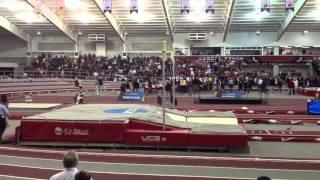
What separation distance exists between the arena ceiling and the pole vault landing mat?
94.9ft

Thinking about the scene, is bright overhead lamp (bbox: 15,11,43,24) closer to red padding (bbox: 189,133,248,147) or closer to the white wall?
the white wall

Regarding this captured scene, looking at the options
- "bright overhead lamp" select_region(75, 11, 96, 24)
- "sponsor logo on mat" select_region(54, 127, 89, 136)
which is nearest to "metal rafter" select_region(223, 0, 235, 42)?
"bright overhead lamp" select_region(75, 11, 96, 24)

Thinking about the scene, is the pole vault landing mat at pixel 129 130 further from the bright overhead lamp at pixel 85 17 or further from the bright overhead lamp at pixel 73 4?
the bright overhead lamp at pixel 85 17

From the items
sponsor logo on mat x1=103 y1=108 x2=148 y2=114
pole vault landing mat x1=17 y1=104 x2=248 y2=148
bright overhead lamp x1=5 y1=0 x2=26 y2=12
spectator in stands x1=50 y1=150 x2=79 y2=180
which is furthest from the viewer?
bright overhead lamp x1=5 y1=0 x2=26 y2=12

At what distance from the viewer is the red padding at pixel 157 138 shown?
38.9ft

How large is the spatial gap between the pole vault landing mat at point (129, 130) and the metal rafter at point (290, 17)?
2909 cm

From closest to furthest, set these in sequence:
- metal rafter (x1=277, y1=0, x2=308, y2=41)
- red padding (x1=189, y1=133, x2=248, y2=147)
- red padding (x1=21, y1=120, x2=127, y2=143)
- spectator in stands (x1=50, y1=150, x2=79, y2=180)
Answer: spectator in stands (x1=50, y1=150, x2=79, y2=180) < red padding (x1=189, y1=133, x2=248, y2=147) < red padding (x1=21, y1=120, x2=127, y2=143) < metal rafter (x1=277, y1=0, x2=308, y2=41)

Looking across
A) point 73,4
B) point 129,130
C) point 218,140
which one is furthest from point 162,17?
point 218,140

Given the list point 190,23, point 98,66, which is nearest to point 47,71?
point 98,66

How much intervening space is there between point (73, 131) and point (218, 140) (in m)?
3.99

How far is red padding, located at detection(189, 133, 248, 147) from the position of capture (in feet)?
37.9

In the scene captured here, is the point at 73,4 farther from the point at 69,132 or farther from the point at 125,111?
the point at 69,132

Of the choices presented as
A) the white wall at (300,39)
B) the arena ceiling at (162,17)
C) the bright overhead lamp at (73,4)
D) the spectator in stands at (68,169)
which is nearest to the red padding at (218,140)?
the spectator in stands at (68,169)

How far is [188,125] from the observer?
42.4 ft
